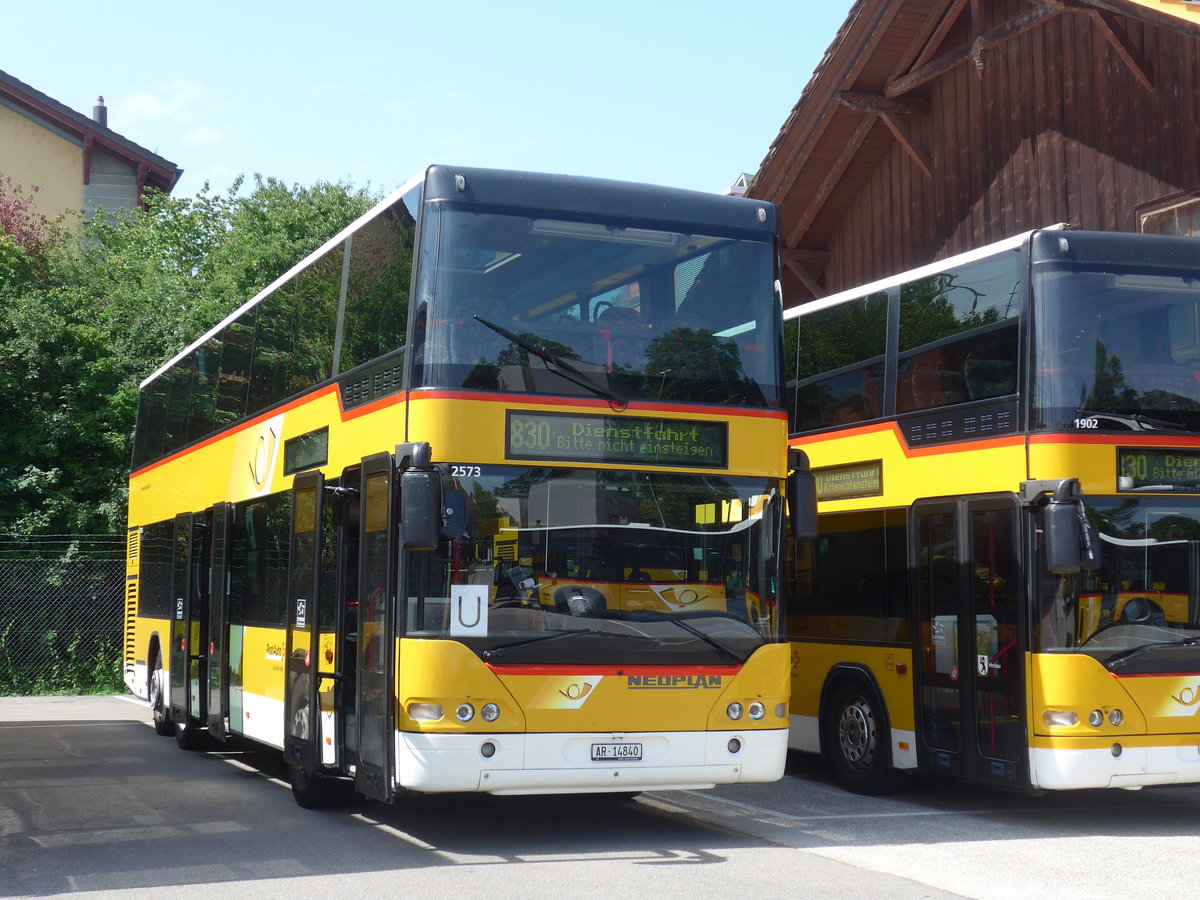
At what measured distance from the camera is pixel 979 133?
778 inches

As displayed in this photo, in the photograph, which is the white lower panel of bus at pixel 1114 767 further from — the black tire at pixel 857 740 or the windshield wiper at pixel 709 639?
the windshield wiper at pixel 709 639

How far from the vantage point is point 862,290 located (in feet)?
43.2

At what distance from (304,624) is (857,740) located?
4827 mm

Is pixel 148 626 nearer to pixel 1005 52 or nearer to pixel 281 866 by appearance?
pixel 281 866

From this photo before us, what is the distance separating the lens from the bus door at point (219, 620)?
44.4ft

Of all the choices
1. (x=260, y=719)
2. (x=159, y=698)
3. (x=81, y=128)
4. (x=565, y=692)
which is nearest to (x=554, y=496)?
(x=565, y=692)

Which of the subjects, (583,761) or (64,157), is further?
(64,157)

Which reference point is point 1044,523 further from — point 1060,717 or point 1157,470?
point 1060,717

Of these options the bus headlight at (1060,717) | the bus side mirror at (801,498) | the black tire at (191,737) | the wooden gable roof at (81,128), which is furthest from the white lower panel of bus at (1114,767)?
the wooden gable roof at (81,128)

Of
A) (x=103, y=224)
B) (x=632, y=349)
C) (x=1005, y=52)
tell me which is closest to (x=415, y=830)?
(x=632, y=349)

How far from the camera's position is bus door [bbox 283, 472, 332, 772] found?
10.6 m

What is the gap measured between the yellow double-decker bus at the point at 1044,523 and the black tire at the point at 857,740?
0.04 meters

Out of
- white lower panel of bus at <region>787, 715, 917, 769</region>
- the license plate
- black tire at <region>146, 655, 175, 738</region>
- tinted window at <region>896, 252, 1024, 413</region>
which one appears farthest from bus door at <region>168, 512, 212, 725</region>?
tinted window at <region>896, 252, 1024, 413</region>

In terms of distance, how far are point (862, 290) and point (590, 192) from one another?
14.3 ft
